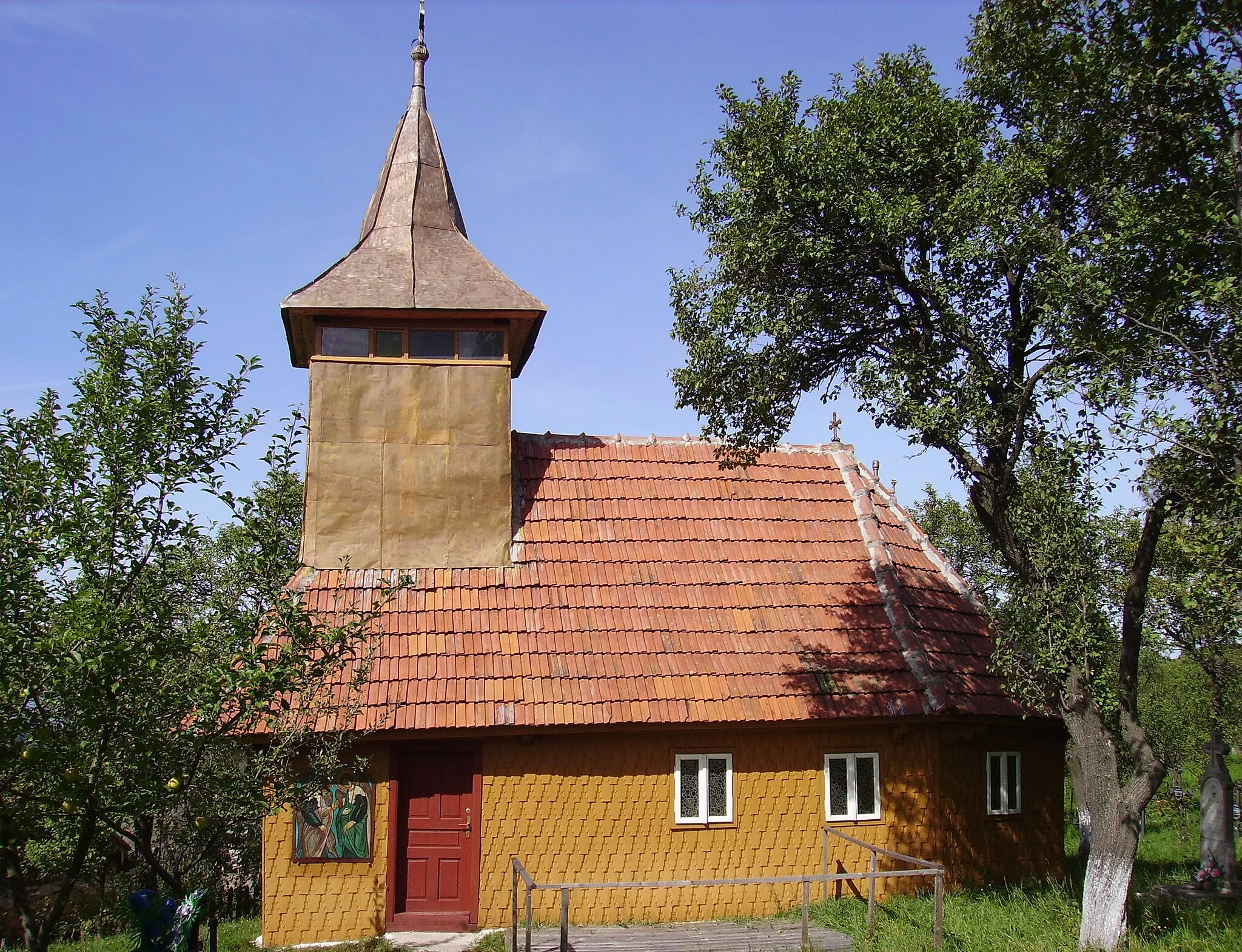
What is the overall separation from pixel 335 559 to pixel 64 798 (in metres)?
7.65

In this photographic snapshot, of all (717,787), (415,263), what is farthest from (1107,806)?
(415,263)

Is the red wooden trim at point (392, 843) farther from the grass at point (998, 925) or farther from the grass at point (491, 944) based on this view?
the grass at point (491, 944)

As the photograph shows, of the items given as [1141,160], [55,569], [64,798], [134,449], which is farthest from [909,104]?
[64,798]

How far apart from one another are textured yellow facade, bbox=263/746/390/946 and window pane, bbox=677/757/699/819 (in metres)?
3.88

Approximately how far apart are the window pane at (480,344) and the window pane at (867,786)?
8024mm

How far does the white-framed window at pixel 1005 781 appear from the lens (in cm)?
1434

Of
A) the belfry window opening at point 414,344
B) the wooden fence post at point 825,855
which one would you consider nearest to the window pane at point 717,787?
the wooden fence post at point 825,855

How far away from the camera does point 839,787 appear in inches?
535

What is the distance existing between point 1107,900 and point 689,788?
5.09m

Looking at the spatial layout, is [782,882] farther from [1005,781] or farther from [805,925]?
[1005,781]

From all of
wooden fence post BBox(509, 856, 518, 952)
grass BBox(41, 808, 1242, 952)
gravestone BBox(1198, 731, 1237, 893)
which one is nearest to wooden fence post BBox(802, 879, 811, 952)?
grass BBox(41, 808, 1242, 952)

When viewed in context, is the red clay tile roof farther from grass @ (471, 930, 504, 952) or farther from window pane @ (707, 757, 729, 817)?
grass @ (471, 930, 504, 952)

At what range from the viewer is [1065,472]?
10555 millimetres

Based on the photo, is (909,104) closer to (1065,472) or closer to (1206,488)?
(1065,472)
